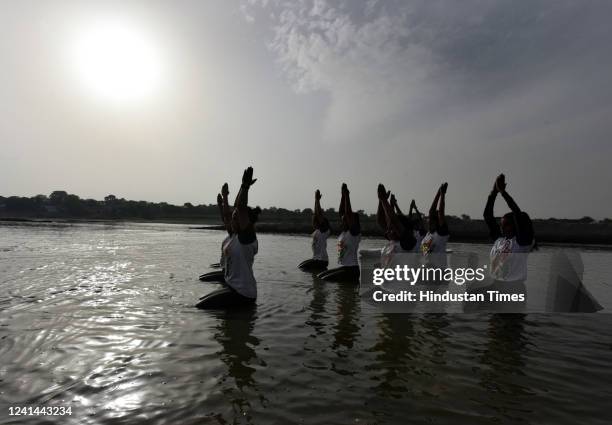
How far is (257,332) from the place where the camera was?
780 centimetres

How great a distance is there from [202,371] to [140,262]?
1603 cm

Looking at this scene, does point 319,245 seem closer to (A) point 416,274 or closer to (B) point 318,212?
(B) point 318,212

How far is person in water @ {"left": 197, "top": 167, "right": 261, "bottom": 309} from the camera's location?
895 centimetres

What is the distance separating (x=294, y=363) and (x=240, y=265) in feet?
12.1

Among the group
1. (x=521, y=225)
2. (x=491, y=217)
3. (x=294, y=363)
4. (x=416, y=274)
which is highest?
(x=491, y=217)

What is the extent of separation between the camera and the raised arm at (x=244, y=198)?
8.26 meters

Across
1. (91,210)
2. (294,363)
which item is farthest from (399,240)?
(91,210)

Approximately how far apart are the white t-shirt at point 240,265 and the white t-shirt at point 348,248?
5638mm

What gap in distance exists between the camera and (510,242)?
8.30 metres

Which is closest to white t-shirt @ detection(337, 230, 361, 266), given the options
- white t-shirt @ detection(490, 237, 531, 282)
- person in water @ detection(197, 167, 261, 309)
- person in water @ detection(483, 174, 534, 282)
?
person in water @ detection(197, 167, 261, 309)

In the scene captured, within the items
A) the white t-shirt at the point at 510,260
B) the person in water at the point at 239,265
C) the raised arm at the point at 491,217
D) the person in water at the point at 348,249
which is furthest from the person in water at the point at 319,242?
the white t-shirt at the point at 510,260

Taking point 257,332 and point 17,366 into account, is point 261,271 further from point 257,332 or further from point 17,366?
point 17,366

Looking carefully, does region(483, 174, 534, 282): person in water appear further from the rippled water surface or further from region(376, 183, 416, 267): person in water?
region(376, 183, 416, 267): person in water

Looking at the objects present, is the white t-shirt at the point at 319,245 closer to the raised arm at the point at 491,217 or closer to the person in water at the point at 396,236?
the person in water at the point at 396,236
